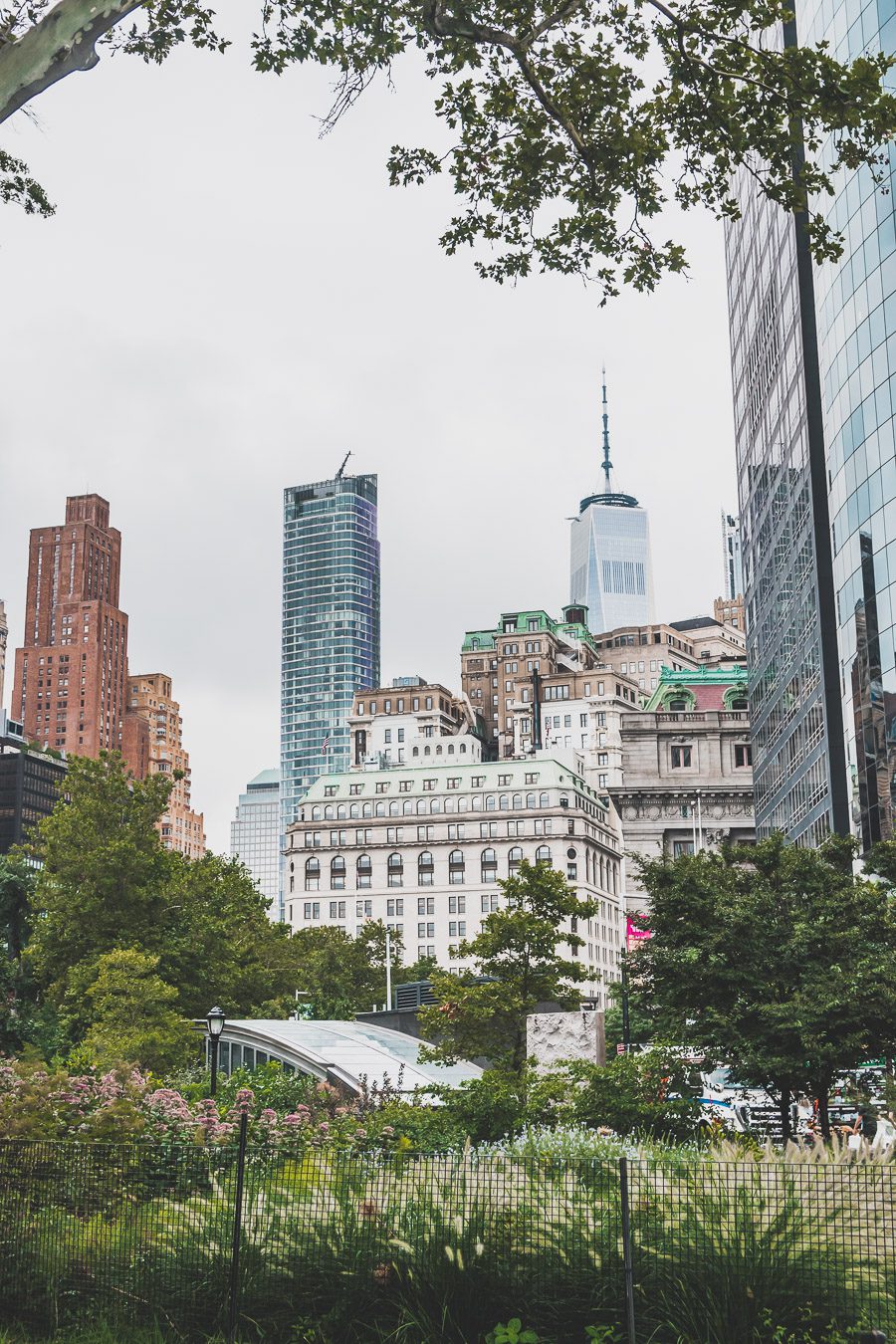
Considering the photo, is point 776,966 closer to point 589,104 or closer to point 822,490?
point 589,104

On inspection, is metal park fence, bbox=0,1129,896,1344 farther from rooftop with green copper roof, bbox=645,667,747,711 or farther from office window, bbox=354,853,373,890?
rooftop with green copper roof, bbox=645,667,747,711

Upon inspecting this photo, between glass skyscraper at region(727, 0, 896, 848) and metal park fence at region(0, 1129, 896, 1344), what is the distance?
34.3 m

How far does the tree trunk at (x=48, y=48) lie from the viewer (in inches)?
388

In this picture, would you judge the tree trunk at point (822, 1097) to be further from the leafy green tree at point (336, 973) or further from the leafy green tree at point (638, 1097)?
the leafy green tree at point (336, 973)

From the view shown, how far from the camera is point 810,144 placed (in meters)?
14.0

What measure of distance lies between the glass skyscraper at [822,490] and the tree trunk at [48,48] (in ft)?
111

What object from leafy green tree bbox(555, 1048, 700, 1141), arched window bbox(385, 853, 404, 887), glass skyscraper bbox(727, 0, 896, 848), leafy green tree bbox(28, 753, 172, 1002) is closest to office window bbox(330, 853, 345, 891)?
arched window bbox(385, 853, 404, 887)

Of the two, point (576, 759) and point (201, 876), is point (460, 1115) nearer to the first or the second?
point (201, 876)

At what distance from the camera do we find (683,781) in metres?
168

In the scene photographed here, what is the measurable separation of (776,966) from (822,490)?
3236 centimetres

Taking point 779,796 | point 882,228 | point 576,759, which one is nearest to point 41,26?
point 882,228

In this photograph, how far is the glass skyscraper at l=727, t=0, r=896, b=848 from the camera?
1815 inches

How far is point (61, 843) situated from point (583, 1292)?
4658 centimetres

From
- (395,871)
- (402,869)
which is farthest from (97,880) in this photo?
(395,871)
